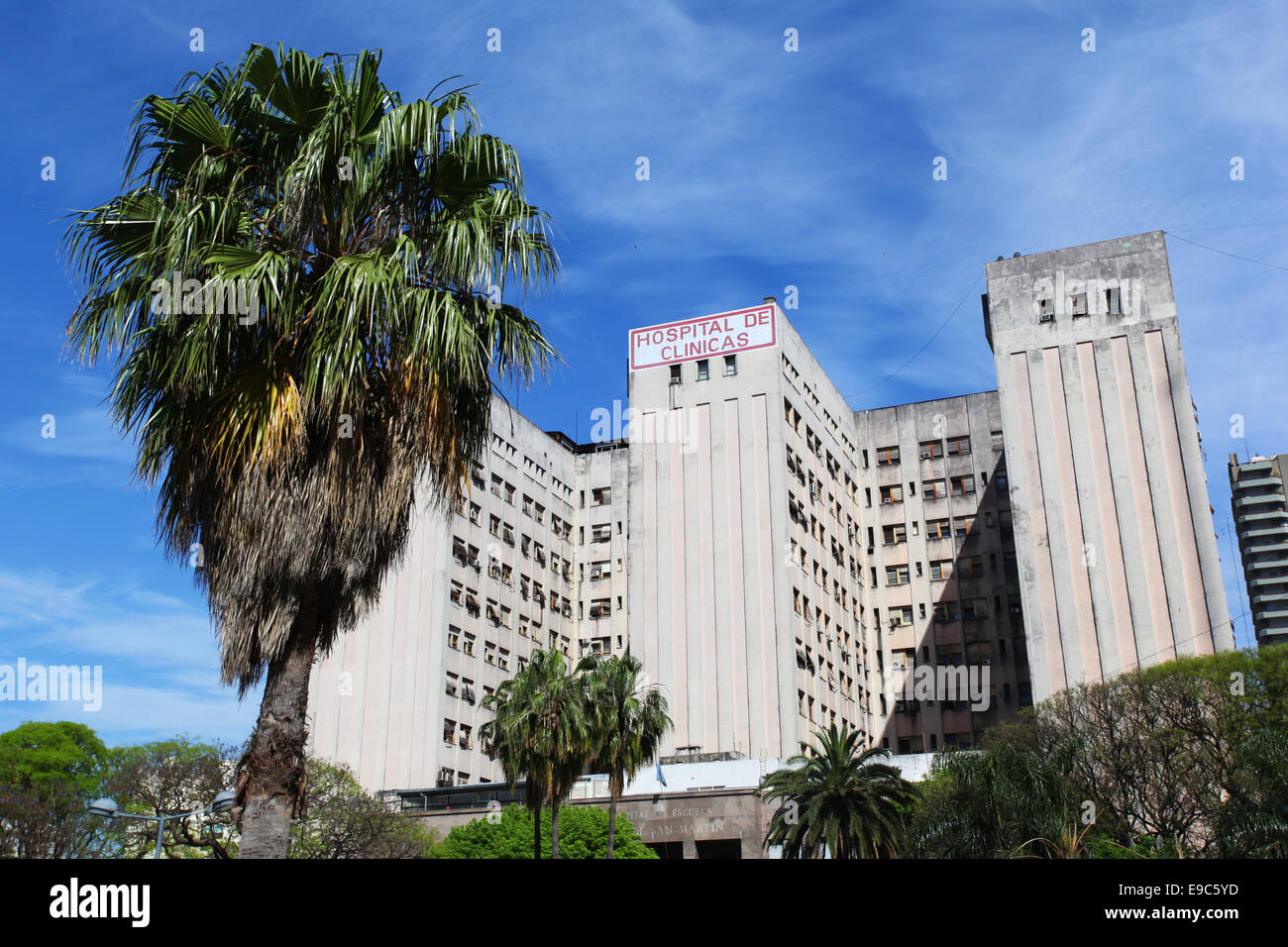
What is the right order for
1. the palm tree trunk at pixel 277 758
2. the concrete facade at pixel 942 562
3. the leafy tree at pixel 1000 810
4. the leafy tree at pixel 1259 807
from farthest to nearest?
the concrete facade at pixel 942 562, the leafy tree at pixel 1000 810, the leafy tree at pixel 1259 807, the palm tree trunk at pixel 277 758

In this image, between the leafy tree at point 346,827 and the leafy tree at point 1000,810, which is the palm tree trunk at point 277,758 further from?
the leafy tree at point 346,827

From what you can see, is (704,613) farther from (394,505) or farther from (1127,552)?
(394,505)

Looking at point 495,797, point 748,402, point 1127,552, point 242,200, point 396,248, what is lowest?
point 495,797

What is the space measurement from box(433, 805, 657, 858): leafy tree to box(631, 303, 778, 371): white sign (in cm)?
3400

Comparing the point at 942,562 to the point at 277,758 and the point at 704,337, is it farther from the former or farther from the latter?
the point at 277,758

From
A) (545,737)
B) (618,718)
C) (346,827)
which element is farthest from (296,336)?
(346,827)

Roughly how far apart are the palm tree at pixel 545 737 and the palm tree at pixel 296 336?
2712 cm


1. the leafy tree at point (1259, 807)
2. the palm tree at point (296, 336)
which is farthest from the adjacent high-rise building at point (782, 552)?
the palm tree at point (296, 336)

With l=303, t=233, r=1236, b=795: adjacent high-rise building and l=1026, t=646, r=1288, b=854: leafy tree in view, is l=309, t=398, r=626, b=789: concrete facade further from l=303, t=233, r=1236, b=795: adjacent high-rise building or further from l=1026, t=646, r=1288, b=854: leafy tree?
l=1026, t=646, r=1288, b=854: leafy tree

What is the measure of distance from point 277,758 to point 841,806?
37186 millimetres

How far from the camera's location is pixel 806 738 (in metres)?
69.0

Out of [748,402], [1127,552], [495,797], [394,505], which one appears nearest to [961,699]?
[1127,552]

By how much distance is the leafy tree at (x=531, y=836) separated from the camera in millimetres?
52844

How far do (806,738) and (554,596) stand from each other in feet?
89.2
